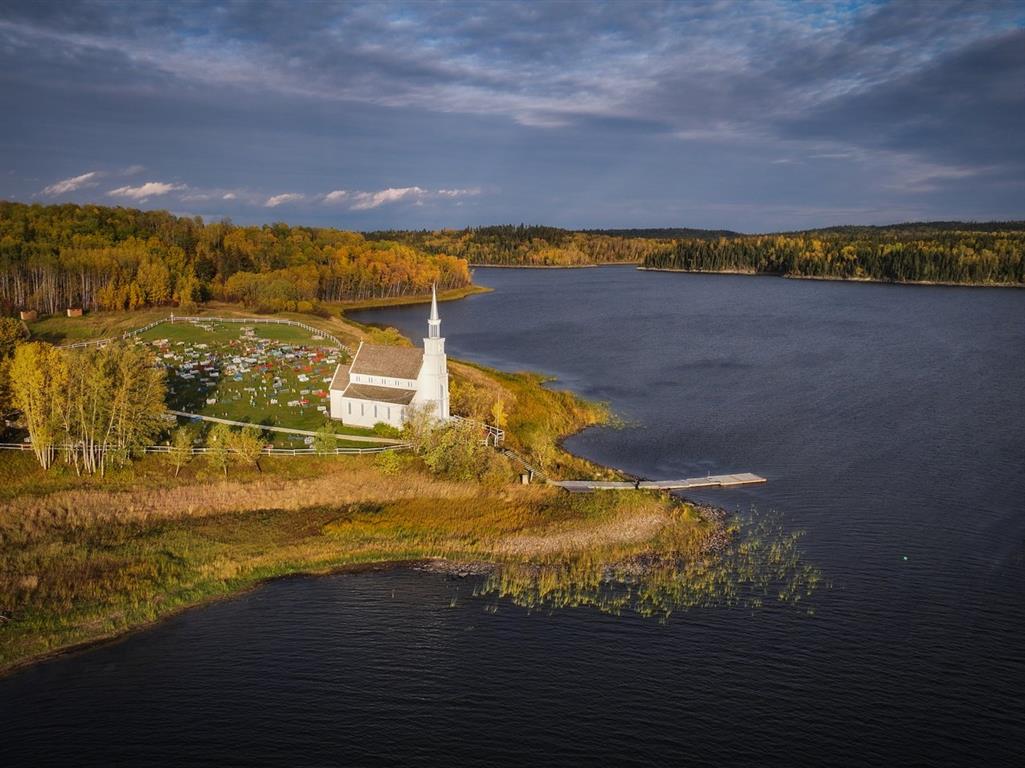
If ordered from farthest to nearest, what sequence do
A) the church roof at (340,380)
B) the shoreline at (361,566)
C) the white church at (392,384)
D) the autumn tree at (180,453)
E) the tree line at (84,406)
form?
the church roof at (340,380), the white church at (392,384), the autumn tree at (180,453), the tree line at (84,406), the shoreline at (361,566)

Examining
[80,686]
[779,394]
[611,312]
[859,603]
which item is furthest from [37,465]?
[611,312]

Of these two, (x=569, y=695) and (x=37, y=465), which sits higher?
(x=37, y=465)

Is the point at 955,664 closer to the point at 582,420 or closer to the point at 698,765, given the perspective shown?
the point at 698,765

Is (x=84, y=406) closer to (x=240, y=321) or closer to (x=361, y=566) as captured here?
(x=361, y=566)

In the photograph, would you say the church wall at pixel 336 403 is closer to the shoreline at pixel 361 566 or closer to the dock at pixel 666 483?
the shoreline at pixel 361 566

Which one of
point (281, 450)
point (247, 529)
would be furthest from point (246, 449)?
point (247, 529)

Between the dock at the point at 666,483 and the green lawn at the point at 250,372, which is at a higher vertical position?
the green lawn at the point at 250,372

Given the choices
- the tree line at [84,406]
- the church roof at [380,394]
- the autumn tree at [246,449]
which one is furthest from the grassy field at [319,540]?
the church roof at [380,394]
